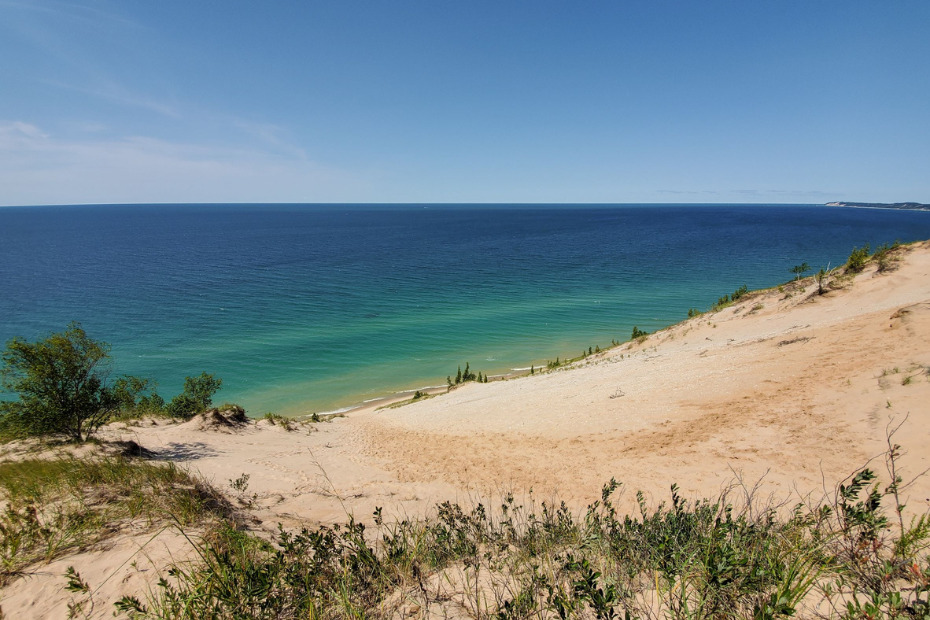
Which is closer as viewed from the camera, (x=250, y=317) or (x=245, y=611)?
(x=245, y=611)

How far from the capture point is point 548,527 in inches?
201

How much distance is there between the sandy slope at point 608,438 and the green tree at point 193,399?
3.13 m

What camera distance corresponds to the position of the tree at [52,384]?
437 inches

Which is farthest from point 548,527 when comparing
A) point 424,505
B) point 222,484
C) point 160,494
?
point 222,484

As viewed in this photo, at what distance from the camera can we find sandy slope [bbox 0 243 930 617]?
808cm

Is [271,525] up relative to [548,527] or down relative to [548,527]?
down

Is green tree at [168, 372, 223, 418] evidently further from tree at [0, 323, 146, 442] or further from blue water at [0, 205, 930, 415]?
tree at [0, 323, 146, 442]

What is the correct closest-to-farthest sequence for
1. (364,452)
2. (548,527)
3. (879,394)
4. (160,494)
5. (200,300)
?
(548,527) → (160,494) → (879,394) → (364,452) → (200,300)

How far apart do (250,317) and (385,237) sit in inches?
3282

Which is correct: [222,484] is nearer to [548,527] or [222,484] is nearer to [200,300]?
[548,527]

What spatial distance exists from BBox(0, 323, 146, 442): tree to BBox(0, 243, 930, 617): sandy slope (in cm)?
267

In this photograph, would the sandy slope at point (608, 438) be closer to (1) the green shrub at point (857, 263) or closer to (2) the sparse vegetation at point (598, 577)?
(2) the sparse vegetation at point (598, 577)

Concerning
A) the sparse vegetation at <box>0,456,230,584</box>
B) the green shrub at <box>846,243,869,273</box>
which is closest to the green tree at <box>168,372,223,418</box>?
the sparse vegetation at <box>0,456,230,584</box>

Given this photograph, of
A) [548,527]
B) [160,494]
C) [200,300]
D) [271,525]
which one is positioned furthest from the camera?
[200,300]
